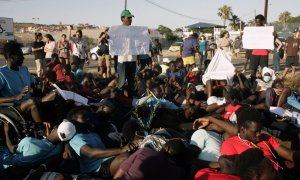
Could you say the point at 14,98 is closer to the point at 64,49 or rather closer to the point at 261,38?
the point at 261,38

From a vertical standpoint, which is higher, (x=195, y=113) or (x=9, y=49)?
(x=9, y=49)

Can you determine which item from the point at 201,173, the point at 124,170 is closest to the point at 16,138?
the point at 124,170

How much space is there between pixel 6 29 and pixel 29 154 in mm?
13683

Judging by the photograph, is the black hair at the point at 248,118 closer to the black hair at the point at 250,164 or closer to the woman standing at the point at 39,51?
the black hair at the point at 250,164

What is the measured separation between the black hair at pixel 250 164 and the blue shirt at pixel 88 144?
169 cm

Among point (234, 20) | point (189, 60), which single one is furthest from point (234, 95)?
point (234, 20)

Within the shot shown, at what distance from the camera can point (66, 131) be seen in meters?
4.10

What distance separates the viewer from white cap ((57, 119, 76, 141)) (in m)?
4.10

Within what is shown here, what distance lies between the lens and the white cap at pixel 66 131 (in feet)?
13.4

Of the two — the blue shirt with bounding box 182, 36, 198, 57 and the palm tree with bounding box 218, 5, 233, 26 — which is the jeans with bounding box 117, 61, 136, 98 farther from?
the palm tree with bounding box 218, 5, 233, 26

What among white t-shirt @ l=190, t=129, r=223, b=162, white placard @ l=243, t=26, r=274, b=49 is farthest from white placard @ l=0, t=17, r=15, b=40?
white t-shirt @ l=190, t=129, r=223, b=162

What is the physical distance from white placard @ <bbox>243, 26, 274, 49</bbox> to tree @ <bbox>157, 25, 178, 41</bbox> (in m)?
40.9

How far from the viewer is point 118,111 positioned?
632 centimetres

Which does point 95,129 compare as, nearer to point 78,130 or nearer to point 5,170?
point 78,130
